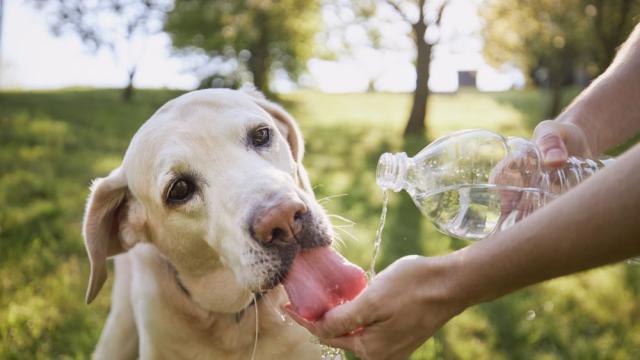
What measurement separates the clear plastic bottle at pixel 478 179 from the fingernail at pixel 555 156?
300 millimetres

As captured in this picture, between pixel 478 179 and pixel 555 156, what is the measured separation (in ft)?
2.07

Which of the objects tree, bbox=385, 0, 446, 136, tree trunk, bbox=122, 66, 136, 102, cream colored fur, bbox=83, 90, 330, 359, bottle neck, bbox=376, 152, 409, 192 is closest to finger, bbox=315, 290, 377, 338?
cream colored fur, bbox=83, 90, 330, 359

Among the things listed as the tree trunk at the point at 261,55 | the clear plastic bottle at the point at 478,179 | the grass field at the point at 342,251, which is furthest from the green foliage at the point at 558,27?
the clear plastic bottle at the point at 478,179

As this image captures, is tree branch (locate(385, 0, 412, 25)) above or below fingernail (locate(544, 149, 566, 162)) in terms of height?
below

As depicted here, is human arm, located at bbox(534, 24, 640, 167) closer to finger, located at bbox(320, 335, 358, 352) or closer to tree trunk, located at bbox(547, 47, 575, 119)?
finger, located at bbox(320, 335, 358, 352)

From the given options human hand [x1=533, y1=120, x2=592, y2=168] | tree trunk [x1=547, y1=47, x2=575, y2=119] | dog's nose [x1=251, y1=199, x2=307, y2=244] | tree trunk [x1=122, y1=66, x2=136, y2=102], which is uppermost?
human hand [x1=533, y1=120, x2=592, y2=168]

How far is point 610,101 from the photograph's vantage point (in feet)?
8.79

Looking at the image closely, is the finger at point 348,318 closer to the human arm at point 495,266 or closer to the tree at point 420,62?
the human arm at point 495,266

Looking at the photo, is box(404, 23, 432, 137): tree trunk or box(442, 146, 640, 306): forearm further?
box(404, 23, 432, 137): tree trunk

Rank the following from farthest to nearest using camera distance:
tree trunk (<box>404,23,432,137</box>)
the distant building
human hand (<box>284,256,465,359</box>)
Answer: the distant building
tree trunk (<box>404,23,432,137</box>)
human hand (<box>284,256,465,359</box>)

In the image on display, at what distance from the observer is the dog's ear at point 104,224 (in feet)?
9.62

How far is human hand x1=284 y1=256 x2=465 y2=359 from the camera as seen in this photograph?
5.86ft

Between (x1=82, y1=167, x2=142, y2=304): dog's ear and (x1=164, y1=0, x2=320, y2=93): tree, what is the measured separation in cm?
2189

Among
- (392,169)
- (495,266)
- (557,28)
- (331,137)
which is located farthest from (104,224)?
(557,28)
